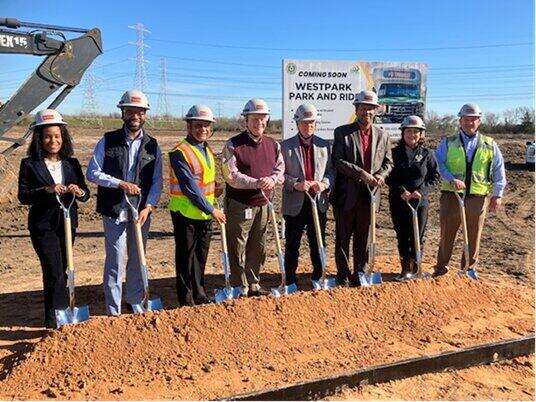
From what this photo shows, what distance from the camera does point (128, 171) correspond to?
16.0 feet

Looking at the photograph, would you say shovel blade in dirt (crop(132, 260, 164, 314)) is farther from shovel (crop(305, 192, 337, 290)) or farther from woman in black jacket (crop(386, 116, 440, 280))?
woman in black jacket (crop(386, 116, 440, 280))

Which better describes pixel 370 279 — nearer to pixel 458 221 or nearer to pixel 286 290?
pixel 286 290

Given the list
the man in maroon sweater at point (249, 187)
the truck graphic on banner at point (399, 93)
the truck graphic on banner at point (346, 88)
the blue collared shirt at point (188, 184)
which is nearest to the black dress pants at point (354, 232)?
the man in maroon sweater at point (249, 187)

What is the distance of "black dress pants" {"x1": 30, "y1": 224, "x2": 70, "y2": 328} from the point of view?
15.6 feet

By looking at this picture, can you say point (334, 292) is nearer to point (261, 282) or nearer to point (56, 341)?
point (261, 282)

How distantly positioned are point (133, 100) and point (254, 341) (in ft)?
7.56

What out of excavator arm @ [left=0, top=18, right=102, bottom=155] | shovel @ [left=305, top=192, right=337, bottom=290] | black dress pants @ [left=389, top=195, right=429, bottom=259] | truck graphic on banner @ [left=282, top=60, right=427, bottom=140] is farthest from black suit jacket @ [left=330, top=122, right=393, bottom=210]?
excavator arm @ [left=0, top=18, right=102, bottom=155]

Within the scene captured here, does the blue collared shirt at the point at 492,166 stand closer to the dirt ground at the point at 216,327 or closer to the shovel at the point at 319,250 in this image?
the dirt ground at the point at 216,327

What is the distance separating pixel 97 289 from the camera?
655 cm

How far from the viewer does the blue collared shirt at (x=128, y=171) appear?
4.73 meters

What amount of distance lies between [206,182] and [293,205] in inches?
40.9

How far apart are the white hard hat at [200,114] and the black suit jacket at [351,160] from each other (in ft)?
4.87

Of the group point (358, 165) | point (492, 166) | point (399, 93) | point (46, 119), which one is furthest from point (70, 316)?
point (399, 93)

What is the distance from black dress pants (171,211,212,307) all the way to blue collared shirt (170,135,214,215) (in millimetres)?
226
